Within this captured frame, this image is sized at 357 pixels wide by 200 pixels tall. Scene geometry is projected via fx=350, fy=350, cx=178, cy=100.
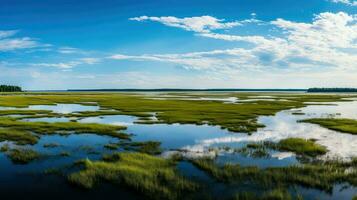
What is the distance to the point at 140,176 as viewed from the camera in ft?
55.1

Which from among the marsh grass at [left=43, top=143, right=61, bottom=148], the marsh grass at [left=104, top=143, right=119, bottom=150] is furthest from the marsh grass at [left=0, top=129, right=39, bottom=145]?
the marsh grass at [left=104, top=143, right=119, bottom=150]

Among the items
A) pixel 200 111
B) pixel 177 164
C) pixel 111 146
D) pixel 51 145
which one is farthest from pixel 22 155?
pixel 200 111

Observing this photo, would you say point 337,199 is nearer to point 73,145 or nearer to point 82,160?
point 82,160

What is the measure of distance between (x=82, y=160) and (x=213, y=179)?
7556 millimetres

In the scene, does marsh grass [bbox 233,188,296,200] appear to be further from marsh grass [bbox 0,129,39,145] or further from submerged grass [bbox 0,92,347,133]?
submerged grass [bbox 0,92,347,133]

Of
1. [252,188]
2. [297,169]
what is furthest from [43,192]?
[297,169]

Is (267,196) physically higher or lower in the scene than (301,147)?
lower

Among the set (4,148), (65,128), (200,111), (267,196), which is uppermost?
(200,111)

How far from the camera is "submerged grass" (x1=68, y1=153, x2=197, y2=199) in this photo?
1530cm

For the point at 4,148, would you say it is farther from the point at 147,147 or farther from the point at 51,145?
the point at 147,147

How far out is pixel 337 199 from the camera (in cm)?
1427

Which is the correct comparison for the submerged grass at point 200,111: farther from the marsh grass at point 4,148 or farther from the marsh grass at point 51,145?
the marsh grass at point 4,148

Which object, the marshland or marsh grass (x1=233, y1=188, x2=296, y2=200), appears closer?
marsh grass (x1=233, y1=188, x2=296, y2=200)

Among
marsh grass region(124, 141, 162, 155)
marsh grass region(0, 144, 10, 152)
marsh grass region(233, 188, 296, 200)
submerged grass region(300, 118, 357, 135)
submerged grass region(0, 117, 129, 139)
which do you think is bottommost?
marsh grass region(233, 188, 296, 200)
